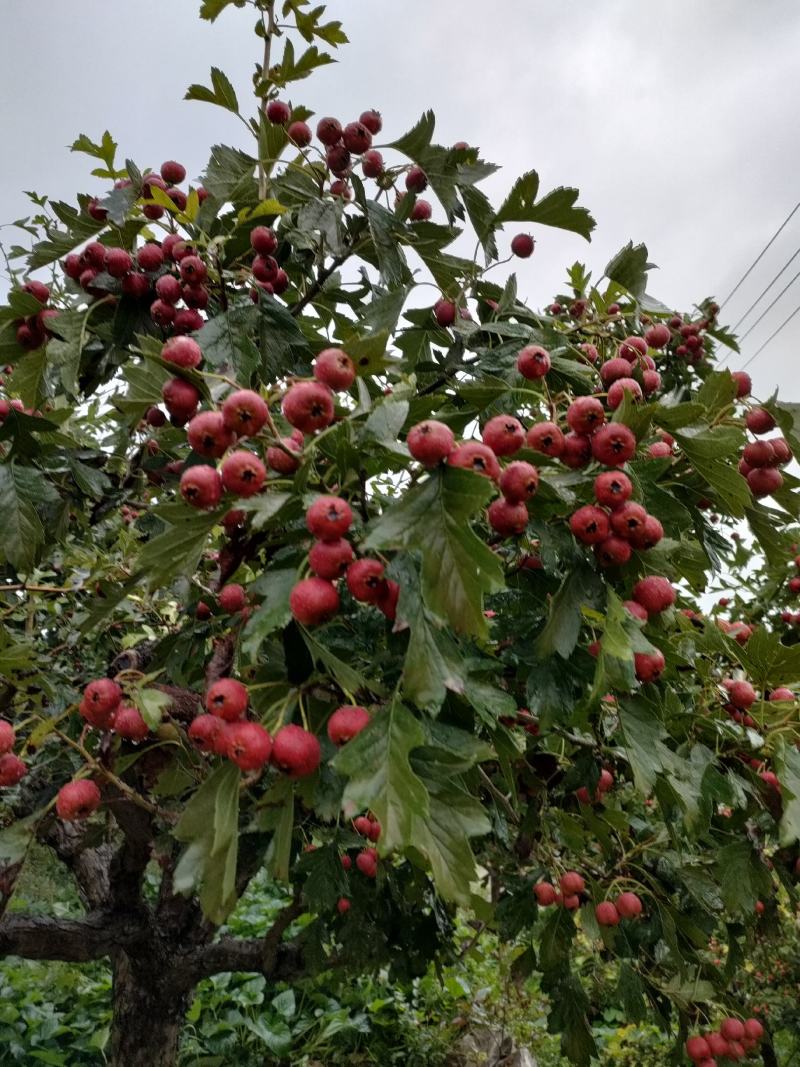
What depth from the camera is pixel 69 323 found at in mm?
1708

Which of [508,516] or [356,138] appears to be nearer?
[508,516]

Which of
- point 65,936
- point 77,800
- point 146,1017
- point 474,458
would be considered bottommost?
point 146,1017

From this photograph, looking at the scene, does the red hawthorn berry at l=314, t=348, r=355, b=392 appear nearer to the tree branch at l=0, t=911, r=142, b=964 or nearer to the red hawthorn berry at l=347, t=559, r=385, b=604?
the red hawthorn berry at l=347, t=559, r=385, b=604

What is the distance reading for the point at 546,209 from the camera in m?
1.86

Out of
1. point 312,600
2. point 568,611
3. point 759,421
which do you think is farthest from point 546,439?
point 759,421

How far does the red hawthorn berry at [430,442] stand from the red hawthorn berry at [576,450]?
1.03 ft

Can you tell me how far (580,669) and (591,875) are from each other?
1.67m

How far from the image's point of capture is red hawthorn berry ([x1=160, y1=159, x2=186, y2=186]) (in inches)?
84.1

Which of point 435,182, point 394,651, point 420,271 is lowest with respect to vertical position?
point 394,651

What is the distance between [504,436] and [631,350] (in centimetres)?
65

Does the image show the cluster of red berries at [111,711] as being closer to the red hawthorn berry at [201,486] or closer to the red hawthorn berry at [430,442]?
the red hawthorn berry at [201,486]

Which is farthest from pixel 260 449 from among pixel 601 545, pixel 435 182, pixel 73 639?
pixel 73 639

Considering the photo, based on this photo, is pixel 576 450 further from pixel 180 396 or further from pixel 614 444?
pixel 180 396

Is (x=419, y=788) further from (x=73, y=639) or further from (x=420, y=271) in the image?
(x=73, y=639)
